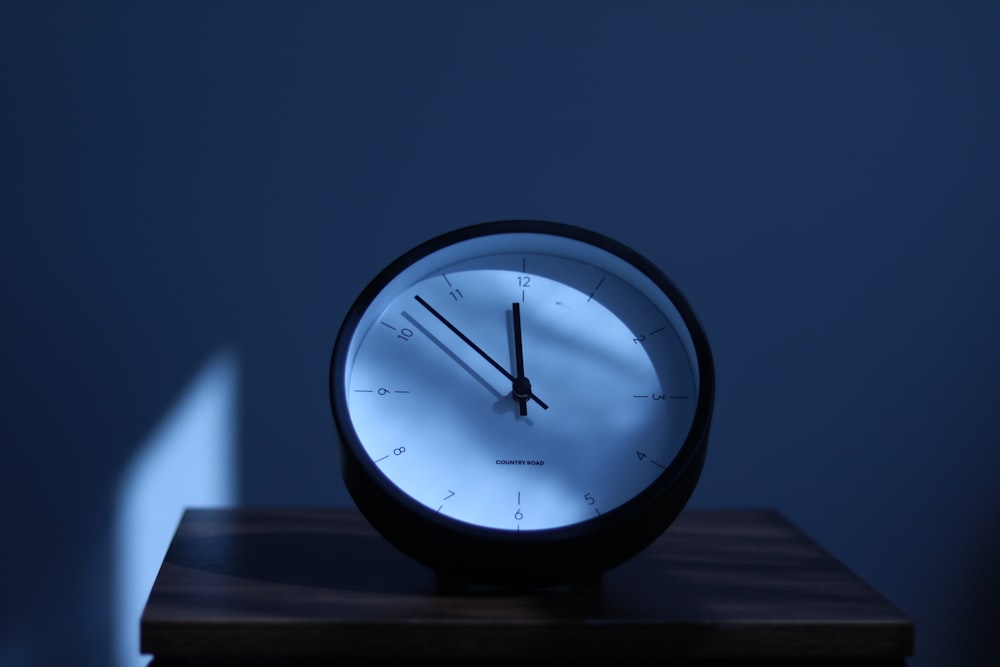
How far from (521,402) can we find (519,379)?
2 centimetres

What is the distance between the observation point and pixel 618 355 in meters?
0.96

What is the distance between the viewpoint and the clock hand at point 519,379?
943 mm

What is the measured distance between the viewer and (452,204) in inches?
58.7

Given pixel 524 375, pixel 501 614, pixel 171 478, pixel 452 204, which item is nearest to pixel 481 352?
pixel 524 375

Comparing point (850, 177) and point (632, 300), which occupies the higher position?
point (850, 177)

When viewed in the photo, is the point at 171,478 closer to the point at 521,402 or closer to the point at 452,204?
the point at 452,204

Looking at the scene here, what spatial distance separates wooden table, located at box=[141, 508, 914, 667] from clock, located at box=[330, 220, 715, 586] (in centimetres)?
4

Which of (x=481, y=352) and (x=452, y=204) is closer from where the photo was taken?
(x=481, y=352)

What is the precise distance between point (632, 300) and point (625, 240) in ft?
1.72

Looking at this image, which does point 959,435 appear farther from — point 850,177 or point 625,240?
point 625,240

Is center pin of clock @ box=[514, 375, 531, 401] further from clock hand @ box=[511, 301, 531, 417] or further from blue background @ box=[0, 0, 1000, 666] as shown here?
blue background @ box=[0, 0, 1000, 666]

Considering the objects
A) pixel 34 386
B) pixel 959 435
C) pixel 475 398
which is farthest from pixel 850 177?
pixel 34 386

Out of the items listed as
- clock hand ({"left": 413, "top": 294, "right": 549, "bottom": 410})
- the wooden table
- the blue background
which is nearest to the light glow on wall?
the blue background

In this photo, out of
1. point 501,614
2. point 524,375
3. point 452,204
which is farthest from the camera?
point 452,204
